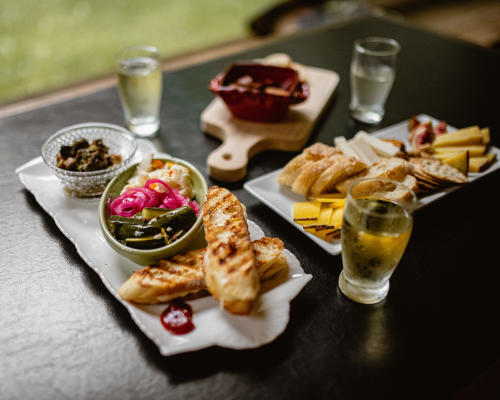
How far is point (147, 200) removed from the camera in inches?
54.8

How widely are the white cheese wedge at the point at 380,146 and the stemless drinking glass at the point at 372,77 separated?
36 centimetres

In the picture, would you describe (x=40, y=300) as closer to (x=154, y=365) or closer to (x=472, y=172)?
(x=154, y=365)

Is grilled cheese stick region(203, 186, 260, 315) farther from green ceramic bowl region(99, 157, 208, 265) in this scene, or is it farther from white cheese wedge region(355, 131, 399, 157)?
white cheese wedge region(355, 131, 399, 157)

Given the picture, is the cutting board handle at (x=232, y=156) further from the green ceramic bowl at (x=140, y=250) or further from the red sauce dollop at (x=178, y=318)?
the red sauce dollop at (x=178, y=318)

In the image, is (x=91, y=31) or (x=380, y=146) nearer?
(x=380, y=146)

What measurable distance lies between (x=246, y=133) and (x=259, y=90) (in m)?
0.20

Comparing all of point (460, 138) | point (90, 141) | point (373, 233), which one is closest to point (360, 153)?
point (460, 138)

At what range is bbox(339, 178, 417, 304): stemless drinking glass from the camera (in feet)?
3.61

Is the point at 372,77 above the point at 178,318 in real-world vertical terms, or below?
above

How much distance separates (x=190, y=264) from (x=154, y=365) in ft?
0.89

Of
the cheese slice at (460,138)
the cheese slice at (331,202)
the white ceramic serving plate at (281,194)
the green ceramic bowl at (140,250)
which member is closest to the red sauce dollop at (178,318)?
the green ceramic bowl at (140,250)

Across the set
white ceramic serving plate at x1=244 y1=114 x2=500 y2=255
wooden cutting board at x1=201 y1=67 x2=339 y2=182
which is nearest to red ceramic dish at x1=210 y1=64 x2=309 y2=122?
wooden cutting board at x1=201 y1=67 x2=339 y2=182

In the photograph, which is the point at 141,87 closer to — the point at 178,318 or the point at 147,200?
the point at 147,200

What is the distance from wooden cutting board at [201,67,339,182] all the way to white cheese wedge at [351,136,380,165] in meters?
0.27
